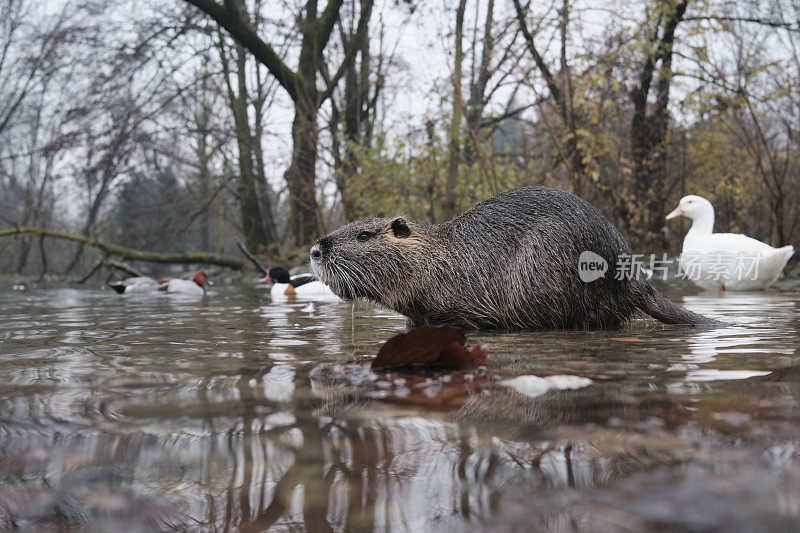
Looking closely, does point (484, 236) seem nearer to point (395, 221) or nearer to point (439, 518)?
point (395, 221)

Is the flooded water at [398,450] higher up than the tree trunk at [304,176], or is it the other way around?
the tree trunk at [304,176]

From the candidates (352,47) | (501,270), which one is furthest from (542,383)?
(352,47)

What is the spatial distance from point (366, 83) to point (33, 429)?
15172 mm

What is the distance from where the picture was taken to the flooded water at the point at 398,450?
807 mm

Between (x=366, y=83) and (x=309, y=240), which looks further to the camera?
(x=366, y=83)

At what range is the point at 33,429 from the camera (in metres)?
1.24

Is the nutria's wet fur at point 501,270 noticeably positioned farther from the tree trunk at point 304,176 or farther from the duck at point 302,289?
the tree trunk at point 304,176

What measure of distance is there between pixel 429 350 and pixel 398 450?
0.82 metres

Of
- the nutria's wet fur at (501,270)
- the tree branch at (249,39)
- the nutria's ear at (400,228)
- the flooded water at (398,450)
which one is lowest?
the flooded water at (398,450)

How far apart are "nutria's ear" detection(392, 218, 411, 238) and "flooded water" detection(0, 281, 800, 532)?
157 cm

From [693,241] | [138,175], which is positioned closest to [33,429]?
[693,241]

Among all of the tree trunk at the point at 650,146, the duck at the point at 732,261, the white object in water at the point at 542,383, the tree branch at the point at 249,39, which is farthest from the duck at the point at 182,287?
the tree trunk at the point at 650,146

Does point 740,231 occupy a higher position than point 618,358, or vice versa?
point 740,231

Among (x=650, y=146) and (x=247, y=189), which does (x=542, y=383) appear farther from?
(x=247, y=189)
